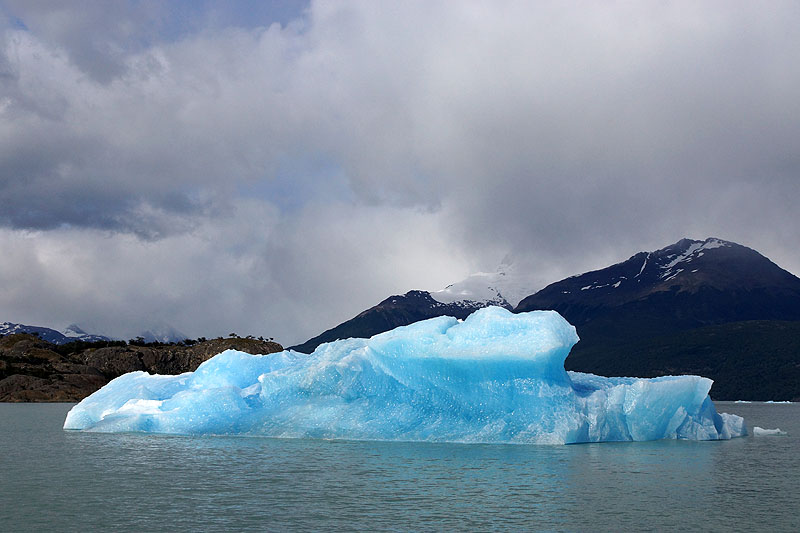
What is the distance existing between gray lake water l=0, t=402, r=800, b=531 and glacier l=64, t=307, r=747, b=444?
1.23 m

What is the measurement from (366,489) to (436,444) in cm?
1058

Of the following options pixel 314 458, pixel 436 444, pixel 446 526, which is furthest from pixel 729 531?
pixel 436 444

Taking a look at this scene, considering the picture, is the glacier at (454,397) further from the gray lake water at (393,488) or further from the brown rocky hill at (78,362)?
the brown rocky hill at (78,362)

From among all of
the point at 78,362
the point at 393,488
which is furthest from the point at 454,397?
the point at 78,362

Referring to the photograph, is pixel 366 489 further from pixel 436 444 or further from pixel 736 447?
pixel 736 447

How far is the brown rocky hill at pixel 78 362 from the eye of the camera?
9831 cm

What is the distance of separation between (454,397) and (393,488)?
34.2 ft

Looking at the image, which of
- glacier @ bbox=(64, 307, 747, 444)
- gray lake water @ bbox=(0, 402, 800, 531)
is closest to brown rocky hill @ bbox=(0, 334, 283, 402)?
glacier @ bbox=(64, 307, 747, 444)

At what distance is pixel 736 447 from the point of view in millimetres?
28219

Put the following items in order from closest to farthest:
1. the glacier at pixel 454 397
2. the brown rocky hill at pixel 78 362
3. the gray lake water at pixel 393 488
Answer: the gray lake water at pixel 393 488
the glacier at pixel 454 397
the brown rocky hill at pixel 78 362

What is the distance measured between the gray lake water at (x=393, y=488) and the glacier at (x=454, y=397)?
1232 millimetres

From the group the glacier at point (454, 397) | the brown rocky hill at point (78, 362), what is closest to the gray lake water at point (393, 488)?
the glacier at point (454, 397)

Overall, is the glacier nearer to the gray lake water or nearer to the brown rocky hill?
the gray lake water

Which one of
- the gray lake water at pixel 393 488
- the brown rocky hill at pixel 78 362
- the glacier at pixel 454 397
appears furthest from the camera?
the brown rocky hill at pixel 78 362
